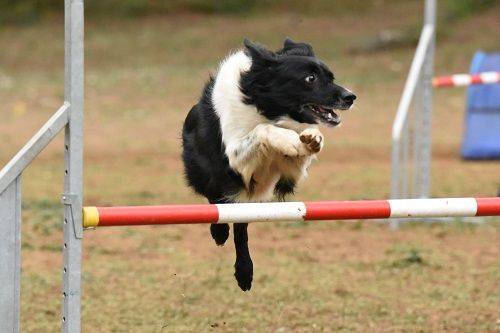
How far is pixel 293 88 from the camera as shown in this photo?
17.1 feet

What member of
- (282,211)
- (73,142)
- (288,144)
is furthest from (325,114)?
(73,142)

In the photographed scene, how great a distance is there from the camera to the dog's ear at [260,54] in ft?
17.3

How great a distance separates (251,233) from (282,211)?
5149mm

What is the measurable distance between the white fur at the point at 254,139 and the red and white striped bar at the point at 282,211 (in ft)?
1.60

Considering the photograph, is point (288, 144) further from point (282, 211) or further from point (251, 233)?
point (251, 233)

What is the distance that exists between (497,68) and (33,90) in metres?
8.77

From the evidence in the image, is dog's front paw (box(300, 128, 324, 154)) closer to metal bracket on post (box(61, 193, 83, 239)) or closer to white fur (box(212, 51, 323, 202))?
white fur (box(212, 51, 323, 202))

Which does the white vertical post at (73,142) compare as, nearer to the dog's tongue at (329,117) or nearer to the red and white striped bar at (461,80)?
the dog's tongue at (329,117)

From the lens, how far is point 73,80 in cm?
426

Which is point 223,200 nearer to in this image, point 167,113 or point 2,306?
point 2,306

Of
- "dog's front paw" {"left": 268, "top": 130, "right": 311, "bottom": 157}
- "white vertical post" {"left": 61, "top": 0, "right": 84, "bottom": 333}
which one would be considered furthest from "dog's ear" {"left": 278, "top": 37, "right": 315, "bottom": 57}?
"white vertical post" {"left": 61, "top": 0, "right": 84, "bottom": 333}

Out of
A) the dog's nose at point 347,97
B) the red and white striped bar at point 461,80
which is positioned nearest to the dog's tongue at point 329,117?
the dog's nose at point 347,97

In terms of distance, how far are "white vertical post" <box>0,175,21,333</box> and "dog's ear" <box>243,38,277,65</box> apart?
55.9 inches

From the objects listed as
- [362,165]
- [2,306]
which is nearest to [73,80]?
[2,306]
